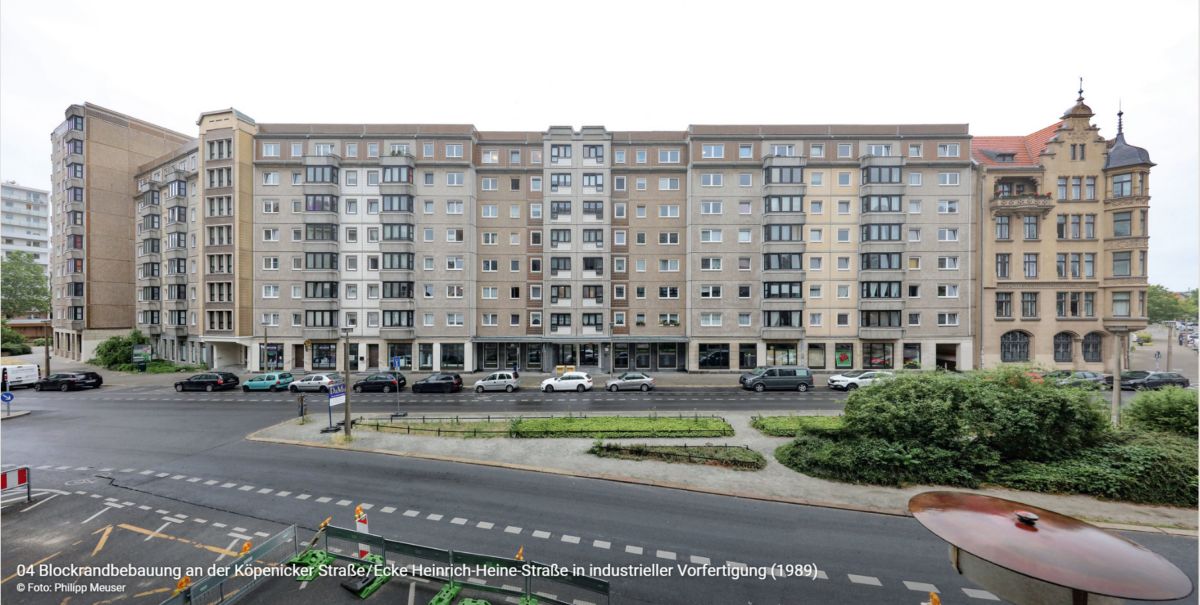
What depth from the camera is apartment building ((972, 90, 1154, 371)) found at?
38.9 m

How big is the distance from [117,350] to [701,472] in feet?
207

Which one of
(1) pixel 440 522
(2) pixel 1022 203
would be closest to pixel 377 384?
(1) pixel 440 522

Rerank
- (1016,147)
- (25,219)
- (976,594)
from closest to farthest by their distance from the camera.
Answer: (976,594)
(1016,147)
(25,219)

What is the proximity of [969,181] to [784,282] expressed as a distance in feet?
63.8

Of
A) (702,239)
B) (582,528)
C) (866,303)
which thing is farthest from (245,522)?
(866,303)

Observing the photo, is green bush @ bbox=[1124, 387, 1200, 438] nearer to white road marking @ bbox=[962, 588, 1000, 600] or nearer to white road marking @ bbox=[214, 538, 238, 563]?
white road marking @ bbox=[962, 588, 1000, 600]

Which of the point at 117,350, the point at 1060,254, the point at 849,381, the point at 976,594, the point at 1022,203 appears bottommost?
the point at 849,381

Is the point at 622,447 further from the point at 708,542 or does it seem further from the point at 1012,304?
the point at 1012,304

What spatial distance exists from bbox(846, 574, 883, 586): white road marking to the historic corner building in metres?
32.2

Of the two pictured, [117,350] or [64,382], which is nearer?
[64,382]

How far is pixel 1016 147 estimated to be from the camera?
43.4 m

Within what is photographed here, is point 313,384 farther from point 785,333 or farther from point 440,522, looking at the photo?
point 785,333

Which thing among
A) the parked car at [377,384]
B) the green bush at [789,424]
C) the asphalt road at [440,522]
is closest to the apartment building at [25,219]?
the parked car at [377,384]

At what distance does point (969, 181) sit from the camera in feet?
133
